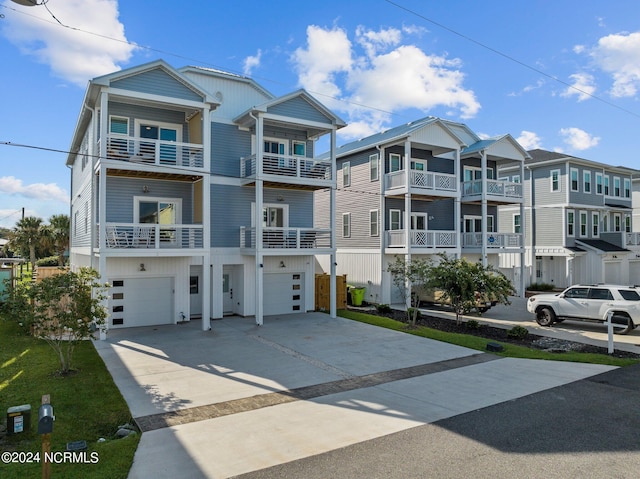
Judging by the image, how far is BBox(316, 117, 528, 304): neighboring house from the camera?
2362 cm

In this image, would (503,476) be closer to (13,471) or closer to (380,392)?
(380,392)

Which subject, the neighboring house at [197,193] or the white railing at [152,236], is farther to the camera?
the neighboring house at [197,193]

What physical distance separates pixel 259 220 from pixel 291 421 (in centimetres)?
1105

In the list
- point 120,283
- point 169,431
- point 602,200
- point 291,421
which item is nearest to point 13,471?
point 169,431

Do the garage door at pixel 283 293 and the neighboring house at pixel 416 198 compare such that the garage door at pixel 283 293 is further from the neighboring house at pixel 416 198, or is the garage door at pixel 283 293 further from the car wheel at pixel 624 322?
the car wheel at pixel 624 322

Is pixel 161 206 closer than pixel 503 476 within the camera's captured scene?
No

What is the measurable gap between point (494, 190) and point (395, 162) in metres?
7.12

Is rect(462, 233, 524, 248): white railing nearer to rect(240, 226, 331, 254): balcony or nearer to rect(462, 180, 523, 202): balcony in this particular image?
rect(462, 180, 523, 202): balcony

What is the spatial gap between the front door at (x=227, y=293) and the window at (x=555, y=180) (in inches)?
968

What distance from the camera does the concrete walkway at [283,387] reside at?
263 inches

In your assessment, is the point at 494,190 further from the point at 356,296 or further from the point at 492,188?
the point at 356,296

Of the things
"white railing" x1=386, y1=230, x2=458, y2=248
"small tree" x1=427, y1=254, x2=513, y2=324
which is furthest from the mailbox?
"white railing" x1=386, y1=230, x2=458, y2=248

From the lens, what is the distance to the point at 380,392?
9.41 m

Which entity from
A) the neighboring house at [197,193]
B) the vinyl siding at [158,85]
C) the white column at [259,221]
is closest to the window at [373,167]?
the neighboring house at [197,193]
